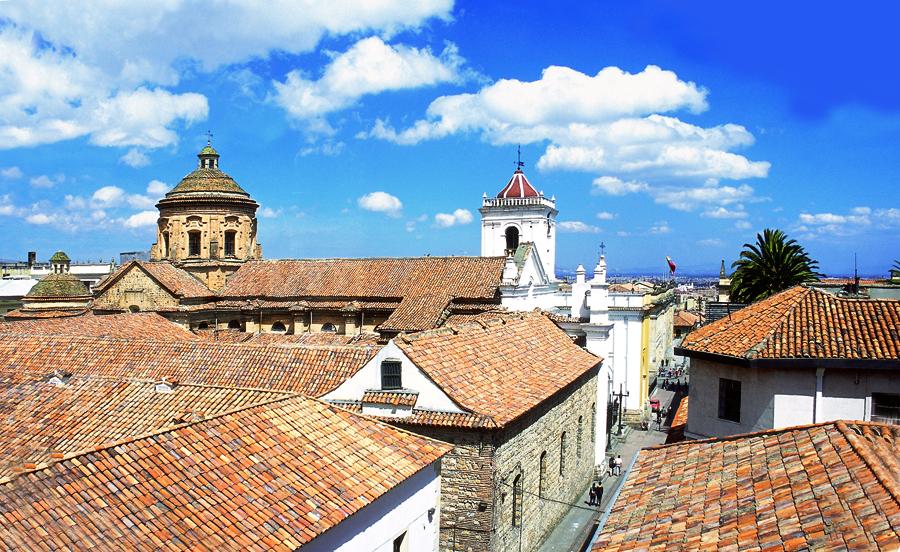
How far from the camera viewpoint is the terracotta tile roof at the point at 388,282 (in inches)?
1235

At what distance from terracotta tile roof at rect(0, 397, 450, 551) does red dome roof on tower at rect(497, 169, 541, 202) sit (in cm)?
3836

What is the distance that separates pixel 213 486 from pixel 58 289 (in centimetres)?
3752

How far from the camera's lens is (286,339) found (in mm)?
31234

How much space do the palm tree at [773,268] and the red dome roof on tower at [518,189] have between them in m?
20.0

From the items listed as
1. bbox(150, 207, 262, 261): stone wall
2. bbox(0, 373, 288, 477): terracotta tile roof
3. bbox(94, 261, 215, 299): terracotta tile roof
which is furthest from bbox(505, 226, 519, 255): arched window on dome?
bbox(0, 373, 288, 477): terracotta tile roof

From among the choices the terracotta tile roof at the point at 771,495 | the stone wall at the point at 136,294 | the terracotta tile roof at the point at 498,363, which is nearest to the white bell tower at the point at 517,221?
the stone wall at the point at 136,294

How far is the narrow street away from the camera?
720 inches

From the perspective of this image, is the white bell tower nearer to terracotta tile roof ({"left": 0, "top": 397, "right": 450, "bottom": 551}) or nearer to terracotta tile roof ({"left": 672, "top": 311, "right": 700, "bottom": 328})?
terracotta tile roof ({"left": 672, "top": 311, "right": 700, "bottom": 328})

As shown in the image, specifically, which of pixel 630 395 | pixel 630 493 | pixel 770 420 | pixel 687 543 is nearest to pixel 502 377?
pixel 770 420

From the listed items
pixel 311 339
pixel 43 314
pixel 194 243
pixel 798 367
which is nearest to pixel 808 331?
pixel 798 367

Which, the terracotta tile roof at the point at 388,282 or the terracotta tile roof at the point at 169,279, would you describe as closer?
the terracotta tile roof at the point at 388,282

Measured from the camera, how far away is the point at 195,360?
21.1 metres

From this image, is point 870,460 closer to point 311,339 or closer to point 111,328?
point 311,339

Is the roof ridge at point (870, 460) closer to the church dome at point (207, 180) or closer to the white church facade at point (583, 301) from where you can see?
the white church facade at point (583, 301)
